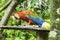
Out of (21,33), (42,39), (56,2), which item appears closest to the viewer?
(56,2)

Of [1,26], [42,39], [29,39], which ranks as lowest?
[29,39]

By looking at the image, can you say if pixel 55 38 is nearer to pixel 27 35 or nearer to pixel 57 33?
pixel 57 33

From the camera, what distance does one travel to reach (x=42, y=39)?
5.20 feet

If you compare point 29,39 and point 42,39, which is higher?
point 42,39

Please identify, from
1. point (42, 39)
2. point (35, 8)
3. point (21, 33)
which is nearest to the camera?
point (42, 39)

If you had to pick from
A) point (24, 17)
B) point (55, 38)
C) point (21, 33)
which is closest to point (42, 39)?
point (24, 17)

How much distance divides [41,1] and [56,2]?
247 cm

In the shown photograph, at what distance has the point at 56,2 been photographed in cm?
110

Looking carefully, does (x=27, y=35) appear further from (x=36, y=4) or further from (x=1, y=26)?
(x=1, y=26)

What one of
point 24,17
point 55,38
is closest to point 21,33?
point 24,17

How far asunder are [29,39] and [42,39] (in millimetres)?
1924

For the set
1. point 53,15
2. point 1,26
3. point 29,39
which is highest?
point 53,15

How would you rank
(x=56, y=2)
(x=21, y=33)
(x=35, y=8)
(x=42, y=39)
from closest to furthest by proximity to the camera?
(x=56, y=2)
(x=42, y=39)
(x=21, y=33)
(x=35, y=8)

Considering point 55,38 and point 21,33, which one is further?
point 21,33
